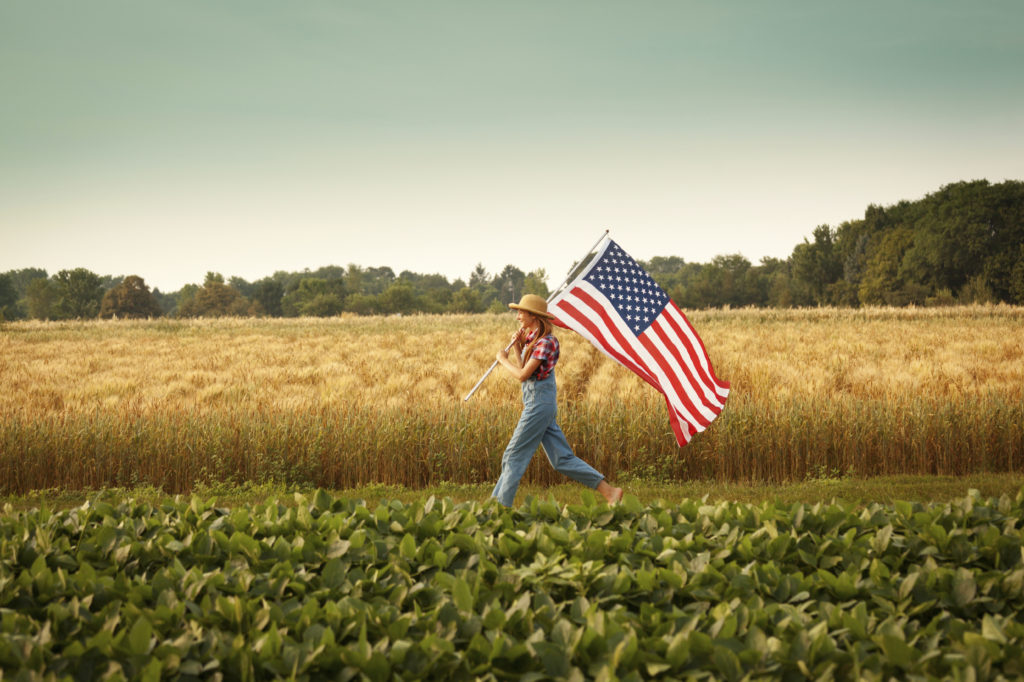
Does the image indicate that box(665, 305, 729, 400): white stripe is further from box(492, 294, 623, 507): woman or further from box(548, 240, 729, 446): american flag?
box(492, 294, 623, 507): woman

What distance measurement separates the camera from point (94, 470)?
416 inches

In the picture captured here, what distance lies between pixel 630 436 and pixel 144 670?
846 centimetres

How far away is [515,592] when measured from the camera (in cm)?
434

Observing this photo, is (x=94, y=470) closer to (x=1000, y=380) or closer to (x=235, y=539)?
(x=235, y=539)

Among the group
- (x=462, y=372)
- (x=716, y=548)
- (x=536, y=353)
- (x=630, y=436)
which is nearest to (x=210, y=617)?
(x=716, y=548)

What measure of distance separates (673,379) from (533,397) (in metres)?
1.84

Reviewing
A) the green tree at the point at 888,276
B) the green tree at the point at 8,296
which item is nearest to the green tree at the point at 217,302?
the green tree at the point at 8,296

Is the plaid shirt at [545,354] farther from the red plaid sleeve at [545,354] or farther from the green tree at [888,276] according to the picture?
the green tree at [888,276]

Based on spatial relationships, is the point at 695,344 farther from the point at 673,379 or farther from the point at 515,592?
the point at 515,592

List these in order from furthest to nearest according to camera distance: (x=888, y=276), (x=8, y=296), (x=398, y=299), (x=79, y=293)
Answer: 1. (x=398, y=299)
2. (x=8, y=296)
3. (x=79, y=293)
4. (x=888, y=276)

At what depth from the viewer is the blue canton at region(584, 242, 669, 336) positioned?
328 inches

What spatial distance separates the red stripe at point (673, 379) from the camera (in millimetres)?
8383

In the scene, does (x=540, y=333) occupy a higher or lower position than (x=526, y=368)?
higher

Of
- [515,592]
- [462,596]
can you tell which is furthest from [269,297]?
[462,596]
